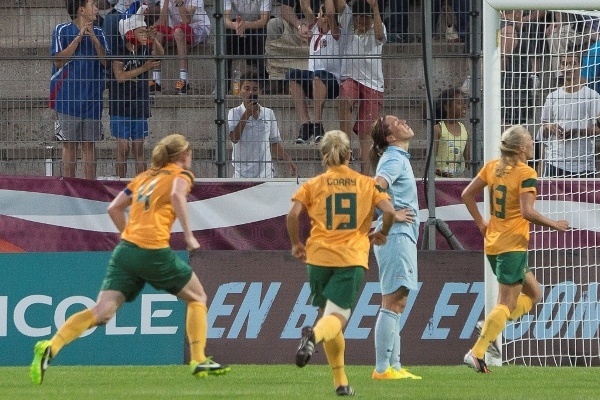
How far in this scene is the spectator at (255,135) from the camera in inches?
533

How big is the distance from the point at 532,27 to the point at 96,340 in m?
5.27

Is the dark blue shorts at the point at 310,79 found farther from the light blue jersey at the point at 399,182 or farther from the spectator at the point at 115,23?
the light blue jersey at the point at 399,182

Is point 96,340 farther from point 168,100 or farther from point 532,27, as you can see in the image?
point 532,27

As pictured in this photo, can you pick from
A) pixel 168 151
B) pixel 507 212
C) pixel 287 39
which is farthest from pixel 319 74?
pixel 168 151

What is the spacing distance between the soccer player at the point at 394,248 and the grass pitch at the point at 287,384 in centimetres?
30

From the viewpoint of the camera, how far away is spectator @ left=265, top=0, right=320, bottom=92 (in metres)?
13.6

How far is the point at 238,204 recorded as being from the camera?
13438mm

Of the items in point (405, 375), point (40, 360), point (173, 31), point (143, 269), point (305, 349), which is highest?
point (173, 31)

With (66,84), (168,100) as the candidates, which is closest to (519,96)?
(168,100)

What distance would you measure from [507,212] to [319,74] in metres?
3.64

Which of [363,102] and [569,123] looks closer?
[569,123]

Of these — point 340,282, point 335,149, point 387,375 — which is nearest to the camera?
point 340,282

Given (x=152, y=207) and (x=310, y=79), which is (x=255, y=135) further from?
(x=152, y=207)

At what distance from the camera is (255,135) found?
13.6 metres
